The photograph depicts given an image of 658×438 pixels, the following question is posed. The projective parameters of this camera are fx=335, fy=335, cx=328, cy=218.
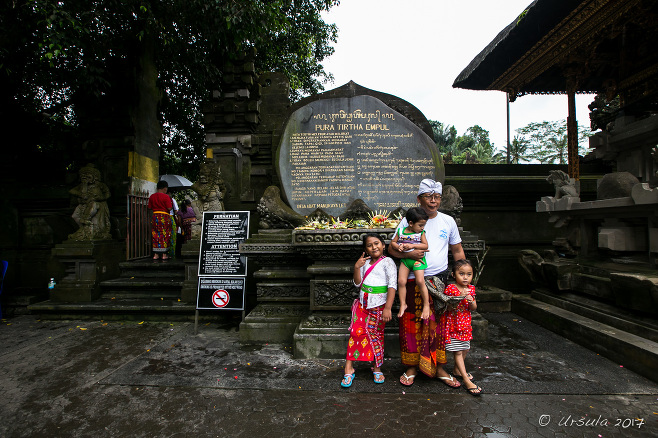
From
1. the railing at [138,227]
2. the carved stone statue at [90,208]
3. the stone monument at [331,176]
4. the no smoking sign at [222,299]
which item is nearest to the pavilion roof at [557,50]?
the stone monument at [331,176]

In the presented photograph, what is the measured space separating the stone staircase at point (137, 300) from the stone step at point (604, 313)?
5318 mm

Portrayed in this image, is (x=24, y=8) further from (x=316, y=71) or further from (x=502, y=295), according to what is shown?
(x=316, y=71)

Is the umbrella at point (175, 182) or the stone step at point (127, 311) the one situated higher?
the umbrella at point (175, 182)

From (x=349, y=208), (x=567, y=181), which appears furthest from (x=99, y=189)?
(x=567, y=181)

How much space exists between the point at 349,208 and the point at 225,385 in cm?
254

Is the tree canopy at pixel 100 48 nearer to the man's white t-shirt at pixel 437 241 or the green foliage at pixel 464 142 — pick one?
the man's white t-shirt at pixel 437 241

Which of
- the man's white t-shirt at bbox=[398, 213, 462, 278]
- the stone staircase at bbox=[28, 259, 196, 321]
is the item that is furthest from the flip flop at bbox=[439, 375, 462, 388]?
the stone staircase at bbox=[28, 259, 196, 321]

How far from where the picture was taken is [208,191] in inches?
206

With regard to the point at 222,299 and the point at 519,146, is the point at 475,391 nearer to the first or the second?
the point at 222,299

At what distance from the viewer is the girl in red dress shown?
9.41 feet

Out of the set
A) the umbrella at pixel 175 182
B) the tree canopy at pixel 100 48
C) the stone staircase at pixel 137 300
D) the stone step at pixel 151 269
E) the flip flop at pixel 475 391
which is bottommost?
the flip flop at pixel 475 391

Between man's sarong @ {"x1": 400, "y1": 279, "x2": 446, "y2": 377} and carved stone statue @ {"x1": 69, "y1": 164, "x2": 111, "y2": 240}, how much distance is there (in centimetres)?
556

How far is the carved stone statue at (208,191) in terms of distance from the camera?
522cm

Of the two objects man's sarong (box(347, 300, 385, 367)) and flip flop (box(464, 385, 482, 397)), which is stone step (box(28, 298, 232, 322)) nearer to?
man's sarong (box(347, 300, 385, 367))
